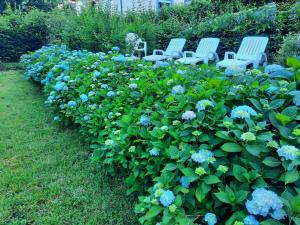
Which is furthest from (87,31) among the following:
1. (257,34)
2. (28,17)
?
(28,17)

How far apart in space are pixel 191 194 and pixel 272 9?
6.22 m

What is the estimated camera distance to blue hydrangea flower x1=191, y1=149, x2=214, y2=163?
4.09 feet

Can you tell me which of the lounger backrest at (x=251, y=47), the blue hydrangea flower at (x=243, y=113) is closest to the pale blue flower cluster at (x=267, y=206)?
the blue hydrangea flower at (x=243, y=113)

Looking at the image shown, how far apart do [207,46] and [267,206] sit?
6.67 meters

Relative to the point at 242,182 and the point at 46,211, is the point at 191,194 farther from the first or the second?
the point at 46,211

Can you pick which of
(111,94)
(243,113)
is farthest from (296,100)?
(111,94)

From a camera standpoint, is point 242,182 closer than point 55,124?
Yes

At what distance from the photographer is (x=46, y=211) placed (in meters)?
2.07

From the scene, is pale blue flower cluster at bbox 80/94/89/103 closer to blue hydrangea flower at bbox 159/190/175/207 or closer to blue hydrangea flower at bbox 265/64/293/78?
blue hydrangea flower at bbox 265/64/293/78

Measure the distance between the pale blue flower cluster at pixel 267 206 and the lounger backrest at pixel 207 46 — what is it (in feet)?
20.5

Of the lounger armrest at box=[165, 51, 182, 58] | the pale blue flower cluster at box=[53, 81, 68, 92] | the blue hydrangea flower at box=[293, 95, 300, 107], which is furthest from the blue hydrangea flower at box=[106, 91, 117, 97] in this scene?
the lounger armrest at box=[165, 51, 182, 58]

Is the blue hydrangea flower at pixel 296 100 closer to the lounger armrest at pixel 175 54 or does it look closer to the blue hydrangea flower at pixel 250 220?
→ the blue hydrangea flower at pixel 250 220

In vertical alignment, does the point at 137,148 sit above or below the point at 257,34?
below

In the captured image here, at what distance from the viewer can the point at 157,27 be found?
8.69 meters
